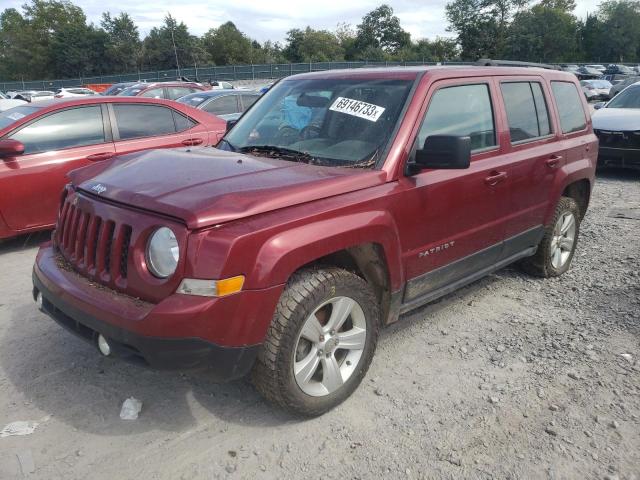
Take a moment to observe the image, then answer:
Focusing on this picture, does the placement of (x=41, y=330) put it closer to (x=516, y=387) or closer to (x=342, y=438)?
(x=342, y=438)

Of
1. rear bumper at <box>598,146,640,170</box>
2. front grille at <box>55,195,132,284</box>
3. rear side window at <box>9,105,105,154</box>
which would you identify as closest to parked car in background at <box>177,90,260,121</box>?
rear side window at <box>9,105,105,154</box>

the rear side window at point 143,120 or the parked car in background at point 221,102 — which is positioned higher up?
the rear side window at point 143,120

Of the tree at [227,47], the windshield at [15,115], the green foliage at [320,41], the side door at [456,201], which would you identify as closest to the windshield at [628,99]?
the side door at [456,201]

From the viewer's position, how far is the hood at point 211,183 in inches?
94.8

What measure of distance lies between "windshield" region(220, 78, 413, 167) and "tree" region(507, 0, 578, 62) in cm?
7567

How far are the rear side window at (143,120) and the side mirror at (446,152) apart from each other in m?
4.33

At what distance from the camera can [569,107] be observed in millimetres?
4680

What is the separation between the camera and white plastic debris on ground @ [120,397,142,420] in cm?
287

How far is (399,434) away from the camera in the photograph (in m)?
2.76

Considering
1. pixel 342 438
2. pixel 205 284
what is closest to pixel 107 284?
pixel 205 284

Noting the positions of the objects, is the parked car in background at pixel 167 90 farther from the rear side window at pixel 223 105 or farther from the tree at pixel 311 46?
the tree at pixel 311 46

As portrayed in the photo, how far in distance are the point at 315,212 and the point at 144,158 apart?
4.19ft

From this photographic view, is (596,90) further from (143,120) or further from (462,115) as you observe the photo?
(462,115)

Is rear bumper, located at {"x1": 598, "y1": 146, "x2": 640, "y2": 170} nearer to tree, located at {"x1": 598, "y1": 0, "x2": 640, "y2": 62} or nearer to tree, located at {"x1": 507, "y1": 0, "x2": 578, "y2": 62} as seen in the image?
tree, located at {"x1": 507, "y1": 0, "x2": 578, "y2": 62}
